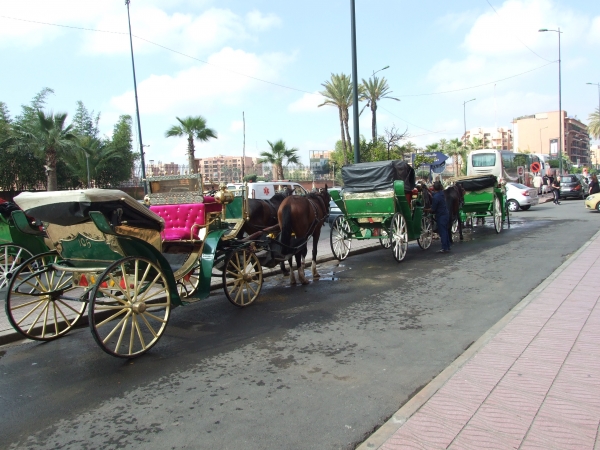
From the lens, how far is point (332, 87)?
3775 cm

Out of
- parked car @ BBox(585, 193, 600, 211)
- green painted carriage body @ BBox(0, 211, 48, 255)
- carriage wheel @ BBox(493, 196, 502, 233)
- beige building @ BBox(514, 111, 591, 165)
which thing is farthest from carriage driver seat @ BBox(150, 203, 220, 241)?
beige building @ BBox(514, 111, 591, 165)

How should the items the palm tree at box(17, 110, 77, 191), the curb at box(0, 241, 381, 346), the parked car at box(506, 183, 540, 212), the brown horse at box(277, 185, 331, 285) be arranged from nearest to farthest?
the curb at box(0, 241, 381, 346) → the brown horse at box(277, 185, 331, 285) → the palm tree at box(17, 110, 77, 191) → the parked car at box(506, 183, 540, 212)

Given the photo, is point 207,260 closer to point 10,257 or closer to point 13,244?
point 13,244

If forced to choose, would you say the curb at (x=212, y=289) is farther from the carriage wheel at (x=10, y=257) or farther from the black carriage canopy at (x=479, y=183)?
the black carriage canopy at (x=479, y=183)

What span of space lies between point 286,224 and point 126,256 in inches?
144

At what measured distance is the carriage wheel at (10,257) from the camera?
7840mm

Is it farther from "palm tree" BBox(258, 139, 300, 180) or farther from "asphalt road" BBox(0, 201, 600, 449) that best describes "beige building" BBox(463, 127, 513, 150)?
"asphalt road" BBox(0, 201, 600, 449)

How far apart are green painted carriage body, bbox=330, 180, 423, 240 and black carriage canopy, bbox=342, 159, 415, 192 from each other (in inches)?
8.3

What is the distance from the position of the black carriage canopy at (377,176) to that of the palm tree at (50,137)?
1797cm

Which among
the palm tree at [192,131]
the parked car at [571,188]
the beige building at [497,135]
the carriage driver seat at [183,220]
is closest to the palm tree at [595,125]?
the parked car at [571,188]

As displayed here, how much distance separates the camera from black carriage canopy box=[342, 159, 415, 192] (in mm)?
10977

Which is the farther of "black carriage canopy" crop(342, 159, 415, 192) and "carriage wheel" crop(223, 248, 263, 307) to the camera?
"black carriage canopy" crop(342, 159, 415, 192)

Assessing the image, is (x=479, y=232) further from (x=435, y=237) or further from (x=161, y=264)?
(x=161, y=264)

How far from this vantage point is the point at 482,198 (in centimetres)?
1581
